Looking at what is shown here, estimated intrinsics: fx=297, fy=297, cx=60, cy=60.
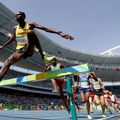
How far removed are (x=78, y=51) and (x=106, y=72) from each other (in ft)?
34.0

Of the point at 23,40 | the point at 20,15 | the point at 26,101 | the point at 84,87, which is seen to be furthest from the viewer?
the point at 26,101

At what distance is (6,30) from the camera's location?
3928cm

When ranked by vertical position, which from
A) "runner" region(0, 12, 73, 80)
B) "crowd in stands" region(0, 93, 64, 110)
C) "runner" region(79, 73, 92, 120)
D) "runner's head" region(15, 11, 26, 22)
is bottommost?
"runner" region(79, 73, 92, 120)

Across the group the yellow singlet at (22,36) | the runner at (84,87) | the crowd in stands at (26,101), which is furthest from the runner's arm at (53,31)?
the crowd in stands at (26,101)

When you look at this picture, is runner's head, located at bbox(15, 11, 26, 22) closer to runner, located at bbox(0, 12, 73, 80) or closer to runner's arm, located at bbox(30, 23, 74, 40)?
runner, located at bbox(0, 12, 73, 80)

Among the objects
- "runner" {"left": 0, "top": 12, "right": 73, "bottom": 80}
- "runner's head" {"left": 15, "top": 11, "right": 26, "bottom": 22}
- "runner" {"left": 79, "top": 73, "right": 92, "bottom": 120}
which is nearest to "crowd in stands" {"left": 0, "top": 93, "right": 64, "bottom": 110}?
"runner" {"left": 79, "top": 73, "right": 92, "bottom": 120}

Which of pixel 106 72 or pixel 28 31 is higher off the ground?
pixel 106 72

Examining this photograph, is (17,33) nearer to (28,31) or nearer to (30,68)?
(28,31)

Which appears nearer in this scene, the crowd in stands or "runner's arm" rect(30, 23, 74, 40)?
"runner's arm" rect(30, 23, 74, 40)

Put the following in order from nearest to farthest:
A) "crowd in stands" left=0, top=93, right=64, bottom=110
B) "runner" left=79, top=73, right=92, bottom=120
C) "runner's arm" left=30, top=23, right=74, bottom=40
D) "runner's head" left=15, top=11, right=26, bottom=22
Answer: "runner's arm" left=30, top=23, right=74, bottom=40, "runner's head" left=15, top=11, right=26, bottom=22, "runner" left=79, top=73, right=92, bottom=120, "crowd in stands" left=0, top=93, right=64, bottom=110

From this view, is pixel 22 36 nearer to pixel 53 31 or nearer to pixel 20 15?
pixel 20 15

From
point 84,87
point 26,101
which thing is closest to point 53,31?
point 84,87

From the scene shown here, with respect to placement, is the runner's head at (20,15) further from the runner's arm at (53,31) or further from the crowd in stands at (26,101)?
the crowd in stands at (26,101)

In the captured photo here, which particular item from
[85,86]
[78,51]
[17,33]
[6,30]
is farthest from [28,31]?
[78,51]
